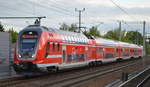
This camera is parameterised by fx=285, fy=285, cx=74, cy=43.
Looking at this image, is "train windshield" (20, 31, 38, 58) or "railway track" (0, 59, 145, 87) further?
"train windshield" (20, 31, 38, 58)

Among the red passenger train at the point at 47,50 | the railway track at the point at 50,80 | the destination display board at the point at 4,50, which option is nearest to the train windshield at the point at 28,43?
the red passenger train at the point at 47,50

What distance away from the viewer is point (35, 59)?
18.1 m

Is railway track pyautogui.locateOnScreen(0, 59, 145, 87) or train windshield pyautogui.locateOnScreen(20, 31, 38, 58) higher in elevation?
train windshield pyautogui.locateOnScreen(20, 31, 38, 58)

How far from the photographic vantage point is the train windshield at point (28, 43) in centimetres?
1834

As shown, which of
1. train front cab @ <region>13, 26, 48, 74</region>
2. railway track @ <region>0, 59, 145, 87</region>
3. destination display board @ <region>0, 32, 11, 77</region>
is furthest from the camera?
destination display board @ <region>0, 32, 11, 77</region>

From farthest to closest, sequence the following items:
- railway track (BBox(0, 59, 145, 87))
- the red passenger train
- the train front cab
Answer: the red passenger train < the train front cab < railway track (BBox(0, 59, 145, 87))

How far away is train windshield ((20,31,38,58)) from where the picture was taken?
18344 mm

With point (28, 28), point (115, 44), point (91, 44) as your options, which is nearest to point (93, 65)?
point (91, 44)

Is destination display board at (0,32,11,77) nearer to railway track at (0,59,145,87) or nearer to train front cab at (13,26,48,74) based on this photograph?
train front cab at (13,26,48,74)

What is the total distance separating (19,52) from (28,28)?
2.01 meters

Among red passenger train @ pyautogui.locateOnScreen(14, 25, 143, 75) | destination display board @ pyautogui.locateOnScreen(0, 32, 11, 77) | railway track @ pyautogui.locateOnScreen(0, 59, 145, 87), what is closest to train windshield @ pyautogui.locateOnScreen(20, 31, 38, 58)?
red passenger train @ pyautogui.locateOnScreen(14, 25, 143, 75)

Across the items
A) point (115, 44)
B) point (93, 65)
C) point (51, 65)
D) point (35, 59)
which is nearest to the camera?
point (35, 59)

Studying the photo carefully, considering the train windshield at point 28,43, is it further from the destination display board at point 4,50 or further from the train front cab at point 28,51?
the destination display board at point 4,50

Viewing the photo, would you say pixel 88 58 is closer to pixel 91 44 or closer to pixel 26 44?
pixel 91 44
